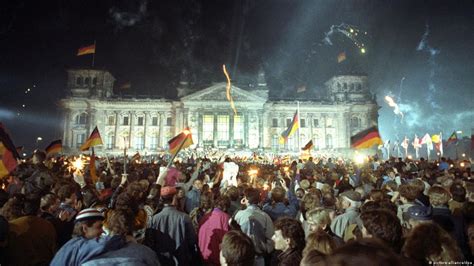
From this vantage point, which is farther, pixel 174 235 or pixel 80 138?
Result: pixel 80 138

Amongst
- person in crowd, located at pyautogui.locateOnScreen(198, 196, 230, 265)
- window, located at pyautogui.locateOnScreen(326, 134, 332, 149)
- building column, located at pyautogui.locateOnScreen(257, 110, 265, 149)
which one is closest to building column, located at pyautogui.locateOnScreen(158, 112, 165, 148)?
building column, located at pyautogui.locateOnScreen(257, 110, 265, 149)

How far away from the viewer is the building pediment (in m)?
58.0

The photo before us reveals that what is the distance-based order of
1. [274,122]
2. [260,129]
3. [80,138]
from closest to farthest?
1. [80,138]
2. [260,129]
3. [274,122]

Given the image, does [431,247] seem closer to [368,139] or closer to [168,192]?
[168,192]

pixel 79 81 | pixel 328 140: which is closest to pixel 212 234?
pixel 328 140

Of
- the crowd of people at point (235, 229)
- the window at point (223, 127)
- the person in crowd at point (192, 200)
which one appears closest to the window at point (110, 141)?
the window at point (223, 127)

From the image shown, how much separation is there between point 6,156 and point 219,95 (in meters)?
50.5

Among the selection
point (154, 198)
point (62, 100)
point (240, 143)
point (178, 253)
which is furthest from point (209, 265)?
point (62, 100)

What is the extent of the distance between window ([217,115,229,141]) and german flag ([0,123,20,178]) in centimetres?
4986

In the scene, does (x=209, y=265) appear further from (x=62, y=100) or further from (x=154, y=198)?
(x=62, y=100)

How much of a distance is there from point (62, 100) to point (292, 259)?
6418 centimetres

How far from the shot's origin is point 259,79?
205 ft

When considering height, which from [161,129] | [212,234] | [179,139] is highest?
[161,129]

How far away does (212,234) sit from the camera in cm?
548
